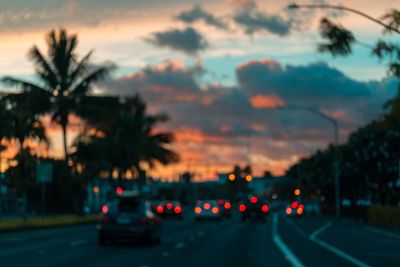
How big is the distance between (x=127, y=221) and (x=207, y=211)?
4026cm

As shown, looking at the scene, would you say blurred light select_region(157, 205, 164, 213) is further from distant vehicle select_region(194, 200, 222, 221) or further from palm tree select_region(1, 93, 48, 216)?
palm tree select_region(1, 93, 48, 216)

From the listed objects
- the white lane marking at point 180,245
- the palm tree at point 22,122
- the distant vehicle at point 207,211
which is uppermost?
the palm tree at point 22,122

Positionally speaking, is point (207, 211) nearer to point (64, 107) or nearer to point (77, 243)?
point (64, 107)

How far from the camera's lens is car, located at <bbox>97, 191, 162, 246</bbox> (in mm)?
30172

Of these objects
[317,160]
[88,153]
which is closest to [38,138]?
[88,153]

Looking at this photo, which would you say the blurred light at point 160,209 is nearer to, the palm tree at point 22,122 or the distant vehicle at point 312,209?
the palm tree at point 22,122

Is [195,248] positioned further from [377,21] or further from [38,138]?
[38,138]

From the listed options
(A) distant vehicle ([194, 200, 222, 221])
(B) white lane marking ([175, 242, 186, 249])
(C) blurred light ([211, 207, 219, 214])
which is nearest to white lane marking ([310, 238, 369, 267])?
(B) white lane marking ([175, 242, 186, 249])

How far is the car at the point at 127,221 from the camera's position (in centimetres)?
3017

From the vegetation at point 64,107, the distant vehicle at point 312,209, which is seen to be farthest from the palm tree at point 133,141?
the distant vehicle at point 312,209

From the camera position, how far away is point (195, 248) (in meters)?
29.2

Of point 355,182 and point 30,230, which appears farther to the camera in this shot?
point 355,182

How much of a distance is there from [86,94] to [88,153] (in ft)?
15.8

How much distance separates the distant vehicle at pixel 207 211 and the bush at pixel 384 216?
40.5 ft
